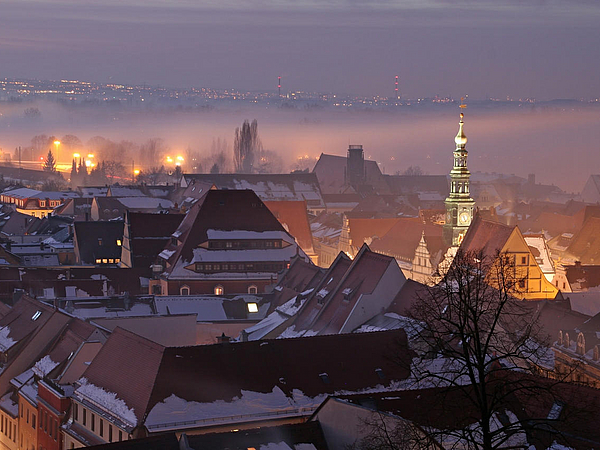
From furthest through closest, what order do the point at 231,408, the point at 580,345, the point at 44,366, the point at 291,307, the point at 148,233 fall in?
the point at 148,233 < the point at 291,307 < the point at 580,345 < the point at 44,366 < the point at 231,408

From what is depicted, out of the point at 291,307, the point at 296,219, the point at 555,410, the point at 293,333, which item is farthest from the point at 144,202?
the point at 555,410

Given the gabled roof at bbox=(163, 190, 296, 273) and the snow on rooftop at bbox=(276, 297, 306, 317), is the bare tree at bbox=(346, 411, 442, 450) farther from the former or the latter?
the gabled roof at bbox=(163, 190, 296, 273)

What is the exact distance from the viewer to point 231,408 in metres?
41.5

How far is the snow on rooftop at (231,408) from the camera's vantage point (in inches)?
1601

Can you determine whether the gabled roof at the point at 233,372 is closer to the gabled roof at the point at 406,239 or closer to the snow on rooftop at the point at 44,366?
the snow on rooftop at the point at 44,366

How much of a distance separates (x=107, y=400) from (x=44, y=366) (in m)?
10.2

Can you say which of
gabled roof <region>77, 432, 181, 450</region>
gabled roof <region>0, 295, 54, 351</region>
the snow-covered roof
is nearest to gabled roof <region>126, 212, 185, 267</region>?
gabled roof <region>0, 295, 54, 351</region>

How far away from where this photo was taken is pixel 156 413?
40750 millimetres

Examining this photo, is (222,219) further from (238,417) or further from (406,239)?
(238,417)

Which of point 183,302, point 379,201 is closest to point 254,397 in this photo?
point 183,302

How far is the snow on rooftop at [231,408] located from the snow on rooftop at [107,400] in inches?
35.1

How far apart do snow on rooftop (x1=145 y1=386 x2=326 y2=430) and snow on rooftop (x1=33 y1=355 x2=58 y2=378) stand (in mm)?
11953

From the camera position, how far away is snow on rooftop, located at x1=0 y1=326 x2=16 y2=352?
57188 millimetres

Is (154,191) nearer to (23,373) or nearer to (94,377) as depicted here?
(23,373)
